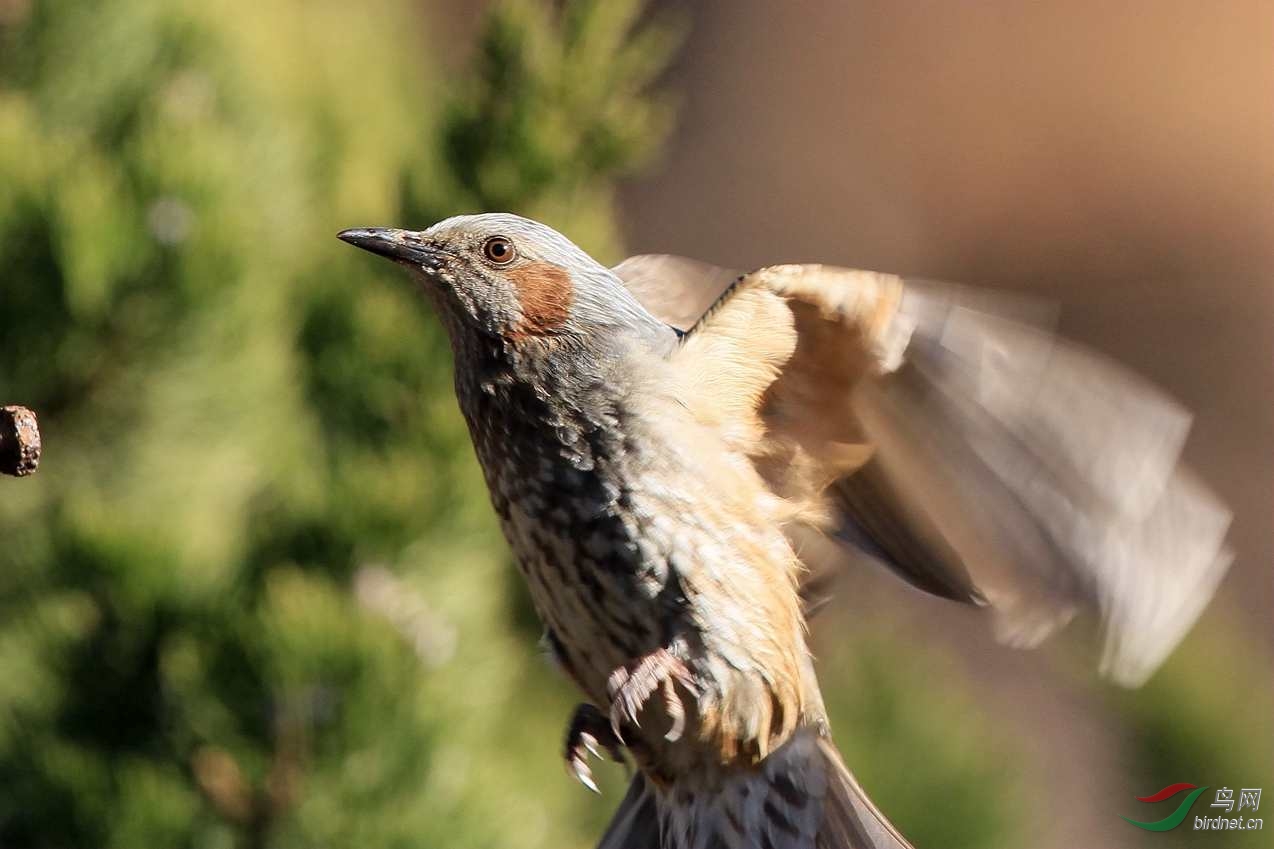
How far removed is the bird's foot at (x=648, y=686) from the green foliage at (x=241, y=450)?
15.1 inches

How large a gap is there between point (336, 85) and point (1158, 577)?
1577 millimetres

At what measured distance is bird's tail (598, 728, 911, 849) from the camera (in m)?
2.05

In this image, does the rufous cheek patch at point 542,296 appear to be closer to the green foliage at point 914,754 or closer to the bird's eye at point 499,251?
the bird's eye at point 499,251

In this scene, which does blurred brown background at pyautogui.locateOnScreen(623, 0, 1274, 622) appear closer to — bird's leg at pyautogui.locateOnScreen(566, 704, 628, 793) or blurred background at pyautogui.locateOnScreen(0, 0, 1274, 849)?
blurred background at pyautogui.locateOnScreen(0, 0, 1274, 849)

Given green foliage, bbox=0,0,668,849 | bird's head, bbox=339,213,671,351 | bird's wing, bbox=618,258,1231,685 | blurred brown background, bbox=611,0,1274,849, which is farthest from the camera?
blurred brown background, bbox=611,0,1274,849

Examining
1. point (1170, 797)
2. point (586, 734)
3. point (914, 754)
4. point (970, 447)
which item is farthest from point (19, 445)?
point (1170, 797)

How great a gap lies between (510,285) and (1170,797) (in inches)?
71.5

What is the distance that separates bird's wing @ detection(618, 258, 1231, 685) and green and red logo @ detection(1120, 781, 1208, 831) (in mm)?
1254

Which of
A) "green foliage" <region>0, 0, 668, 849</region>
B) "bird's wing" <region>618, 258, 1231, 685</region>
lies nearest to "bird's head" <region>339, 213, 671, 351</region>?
"bird's wing" <region>618, 258, 1231, 685</region>

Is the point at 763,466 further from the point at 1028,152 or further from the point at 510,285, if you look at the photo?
the point at 1028,152

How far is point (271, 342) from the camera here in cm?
226

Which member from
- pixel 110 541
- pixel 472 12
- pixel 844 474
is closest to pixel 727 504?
pixel 844 474

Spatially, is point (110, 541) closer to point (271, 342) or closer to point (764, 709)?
point (271, 342)

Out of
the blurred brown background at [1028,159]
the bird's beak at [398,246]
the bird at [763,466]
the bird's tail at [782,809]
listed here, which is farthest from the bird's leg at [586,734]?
the blurred brown background at [1028,159]
